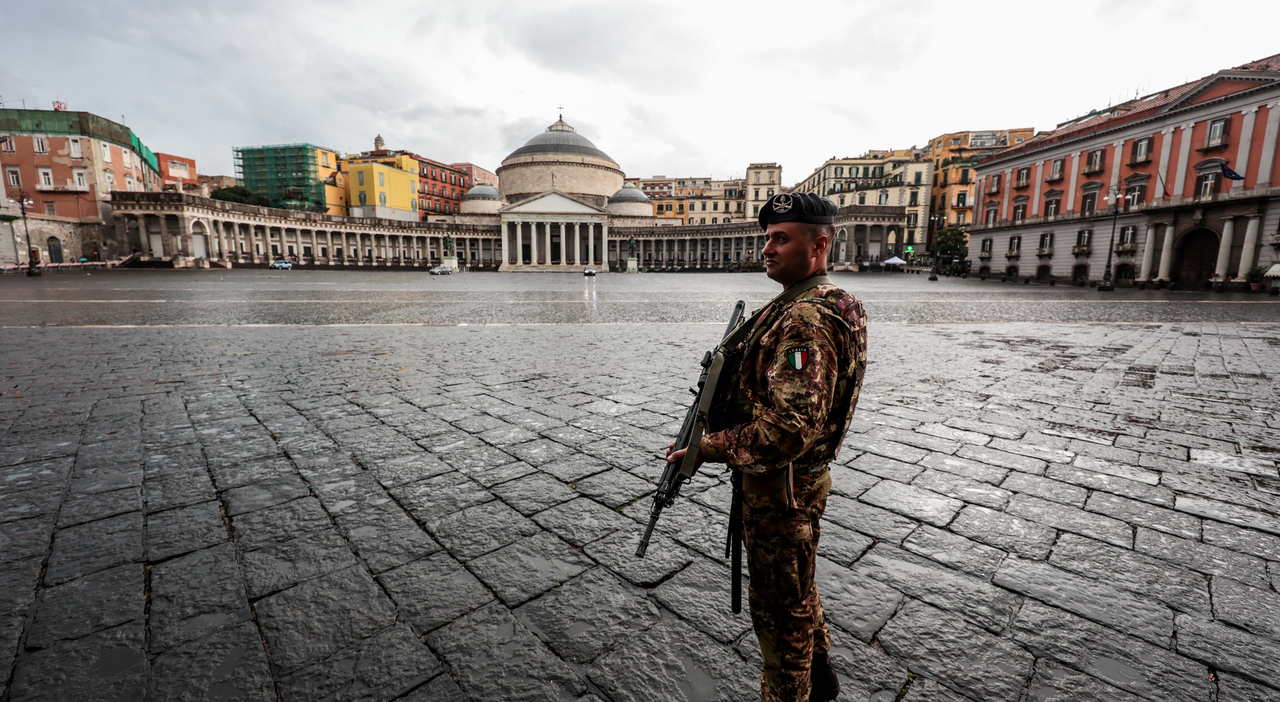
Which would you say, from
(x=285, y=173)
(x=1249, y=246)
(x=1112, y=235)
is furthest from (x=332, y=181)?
(x=1249, y=246)

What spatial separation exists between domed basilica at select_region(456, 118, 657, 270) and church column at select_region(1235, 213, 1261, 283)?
52.6 metres

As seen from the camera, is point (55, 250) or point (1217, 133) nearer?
point (1217, 133)

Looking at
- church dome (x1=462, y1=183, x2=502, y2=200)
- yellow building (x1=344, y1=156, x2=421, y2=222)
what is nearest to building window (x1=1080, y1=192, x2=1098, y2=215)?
church dome (x1=462, y1=183, x2=502, y2=200)

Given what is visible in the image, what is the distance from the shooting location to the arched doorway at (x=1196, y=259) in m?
28.2

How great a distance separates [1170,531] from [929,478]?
3.76 feet

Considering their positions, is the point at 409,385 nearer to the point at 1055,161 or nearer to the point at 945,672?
the point at 945,672

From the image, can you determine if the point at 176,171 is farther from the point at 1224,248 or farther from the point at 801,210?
the point at 1224,248

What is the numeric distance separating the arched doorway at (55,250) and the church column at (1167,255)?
73.8 meters

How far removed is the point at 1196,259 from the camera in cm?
2902

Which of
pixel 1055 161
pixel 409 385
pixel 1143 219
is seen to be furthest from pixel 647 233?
pixel 409 385

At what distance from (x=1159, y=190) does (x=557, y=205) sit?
56527mm

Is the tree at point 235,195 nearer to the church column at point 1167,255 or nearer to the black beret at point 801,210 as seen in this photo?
the black beret at point 801,210

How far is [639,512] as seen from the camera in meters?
3.14

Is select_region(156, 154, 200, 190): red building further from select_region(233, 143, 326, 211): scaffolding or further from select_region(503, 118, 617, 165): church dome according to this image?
select_region(503, 118, 617, 165): church dome
